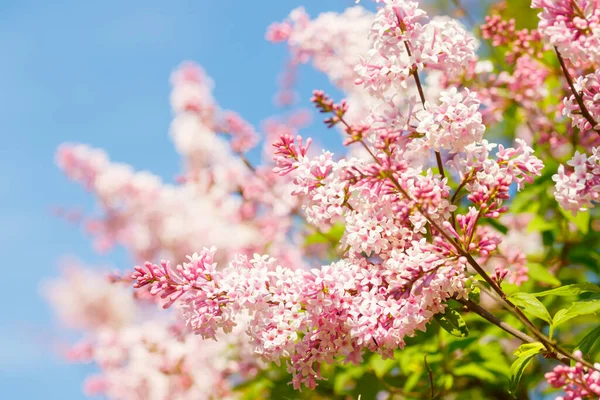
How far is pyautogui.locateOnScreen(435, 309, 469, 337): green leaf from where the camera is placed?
2180 mm

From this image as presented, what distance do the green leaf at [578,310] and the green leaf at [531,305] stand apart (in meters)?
0.04

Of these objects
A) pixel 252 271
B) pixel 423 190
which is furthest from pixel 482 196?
pixel 252 271

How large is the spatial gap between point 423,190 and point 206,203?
512cm

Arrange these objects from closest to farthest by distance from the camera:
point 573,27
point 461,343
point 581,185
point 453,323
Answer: point 573,27, point 581,185, point 453,323, point 461,343

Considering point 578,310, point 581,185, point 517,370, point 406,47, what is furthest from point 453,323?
point 406,47

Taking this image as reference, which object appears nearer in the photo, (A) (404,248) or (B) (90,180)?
(A) (404,248)

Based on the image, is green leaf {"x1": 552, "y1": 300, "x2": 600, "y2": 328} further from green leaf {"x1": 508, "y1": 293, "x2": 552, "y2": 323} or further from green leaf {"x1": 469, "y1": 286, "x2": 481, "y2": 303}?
green leaf {"x1": 469, "y1": 286, "x2": 481, "y2": 303}

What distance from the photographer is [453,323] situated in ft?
7.20

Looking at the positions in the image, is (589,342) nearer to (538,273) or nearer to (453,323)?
(453,323)

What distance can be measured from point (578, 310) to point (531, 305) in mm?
157

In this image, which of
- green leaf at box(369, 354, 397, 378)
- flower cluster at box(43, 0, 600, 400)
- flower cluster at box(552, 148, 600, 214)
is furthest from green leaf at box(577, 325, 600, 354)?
green leaf at box(369, 354, 397, 378)

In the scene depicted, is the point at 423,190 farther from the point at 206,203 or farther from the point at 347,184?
the point at 206,203

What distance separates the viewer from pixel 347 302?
2.12 m

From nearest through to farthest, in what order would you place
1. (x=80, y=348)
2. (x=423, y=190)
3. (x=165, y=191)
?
(x=423, y=190), (x=80, y=348), (x=165, y=191)
